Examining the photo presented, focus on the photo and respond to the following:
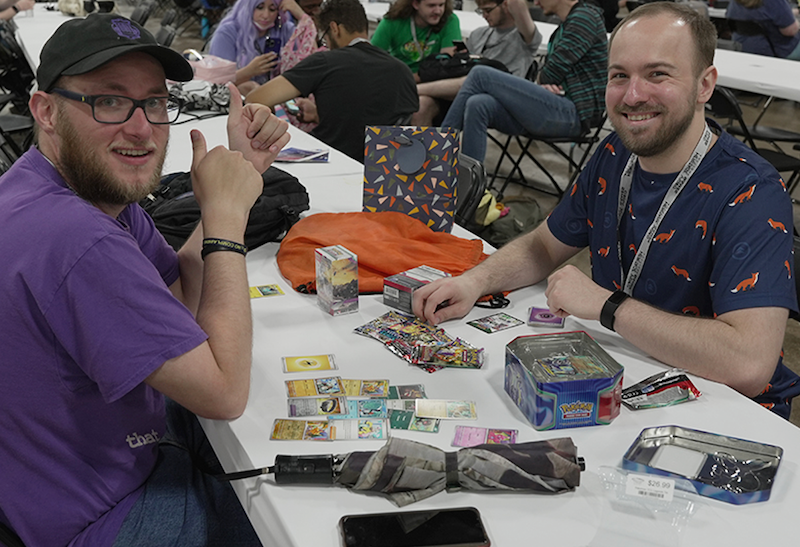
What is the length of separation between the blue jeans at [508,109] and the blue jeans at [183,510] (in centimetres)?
345

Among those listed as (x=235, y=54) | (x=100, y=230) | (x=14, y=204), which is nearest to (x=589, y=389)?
(x=100, y=230)

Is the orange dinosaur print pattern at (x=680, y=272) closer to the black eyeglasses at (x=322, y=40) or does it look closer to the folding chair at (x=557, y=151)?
the folding chair at (x=557, y=151)

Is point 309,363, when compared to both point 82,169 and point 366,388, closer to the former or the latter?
point 366,388

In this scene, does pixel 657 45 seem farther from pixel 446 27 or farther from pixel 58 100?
pixel 446 27

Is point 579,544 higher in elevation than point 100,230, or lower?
lower

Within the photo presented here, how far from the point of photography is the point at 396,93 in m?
3.68

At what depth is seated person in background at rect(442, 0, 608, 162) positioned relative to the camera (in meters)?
4.31

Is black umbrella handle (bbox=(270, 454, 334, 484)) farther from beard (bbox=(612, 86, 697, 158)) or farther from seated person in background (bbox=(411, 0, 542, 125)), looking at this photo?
seated person in background (bbox=(411, 0, 542, 125))

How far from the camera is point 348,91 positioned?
3592 millimetres

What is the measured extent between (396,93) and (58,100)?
2571mm

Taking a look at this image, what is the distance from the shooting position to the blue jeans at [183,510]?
1227mm

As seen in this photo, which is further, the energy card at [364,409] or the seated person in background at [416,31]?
the seated person in background at [416,31]

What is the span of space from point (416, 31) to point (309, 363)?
4.43 m

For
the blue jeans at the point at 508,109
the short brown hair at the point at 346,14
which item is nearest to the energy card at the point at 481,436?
the short brown hair at the point at 346,14
